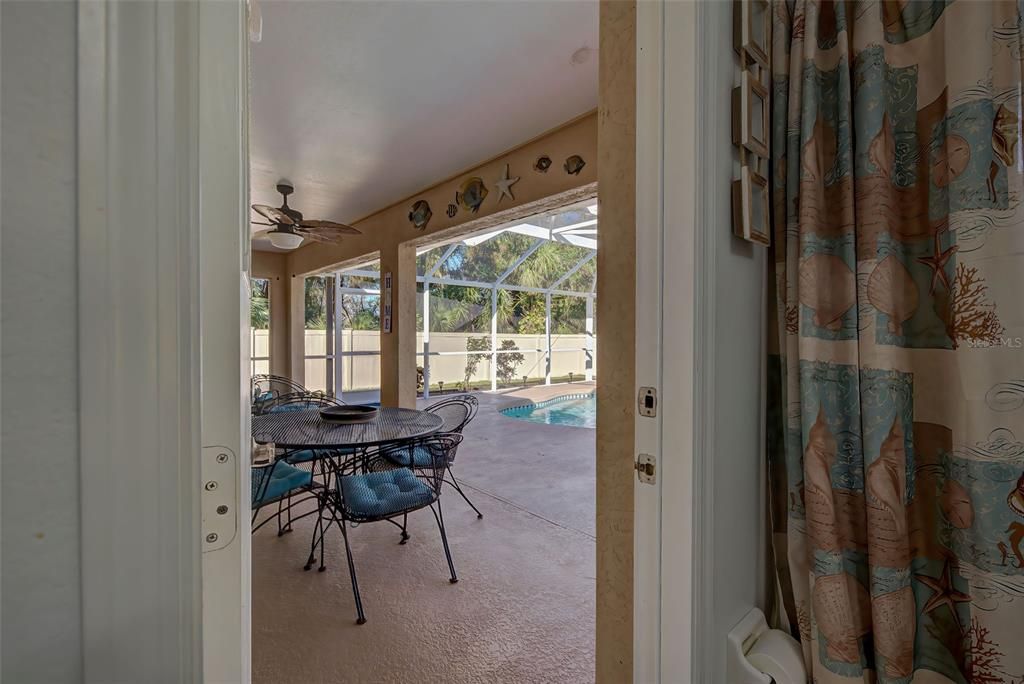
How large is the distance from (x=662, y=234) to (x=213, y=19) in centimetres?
72

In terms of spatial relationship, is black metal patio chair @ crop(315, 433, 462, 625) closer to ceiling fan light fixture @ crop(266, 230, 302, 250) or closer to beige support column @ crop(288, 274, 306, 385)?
ceiling fan light fixture @ crop(266, 230, 302, 250)

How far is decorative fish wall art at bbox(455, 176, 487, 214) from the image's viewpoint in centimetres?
340

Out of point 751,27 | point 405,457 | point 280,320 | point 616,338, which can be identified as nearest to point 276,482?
point 405,457

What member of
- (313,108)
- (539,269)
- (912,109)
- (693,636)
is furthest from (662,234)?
(539,269)

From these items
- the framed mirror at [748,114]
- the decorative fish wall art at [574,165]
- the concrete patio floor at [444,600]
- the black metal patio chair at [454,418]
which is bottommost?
the concrete patio floor at [444,600]

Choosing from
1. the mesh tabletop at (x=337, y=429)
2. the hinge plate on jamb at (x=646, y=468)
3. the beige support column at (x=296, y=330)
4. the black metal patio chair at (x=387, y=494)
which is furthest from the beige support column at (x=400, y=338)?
the hinge plate on jamb at (x=646, y=468)

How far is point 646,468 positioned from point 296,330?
24.3 feet

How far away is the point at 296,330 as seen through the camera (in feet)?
23.6

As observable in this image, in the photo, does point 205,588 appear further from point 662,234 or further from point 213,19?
point 662,234

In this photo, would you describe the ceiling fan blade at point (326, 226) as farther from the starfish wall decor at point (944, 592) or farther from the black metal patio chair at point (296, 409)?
the starfish wall decor at point (944, 592)

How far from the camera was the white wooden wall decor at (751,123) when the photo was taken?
2.91ft

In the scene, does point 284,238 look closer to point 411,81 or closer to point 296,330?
point 411,81

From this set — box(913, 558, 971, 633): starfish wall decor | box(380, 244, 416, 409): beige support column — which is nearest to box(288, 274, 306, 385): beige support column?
box(380, 244, 416, 409): beige support column

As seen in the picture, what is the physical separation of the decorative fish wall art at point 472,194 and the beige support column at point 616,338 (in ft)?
7.95
